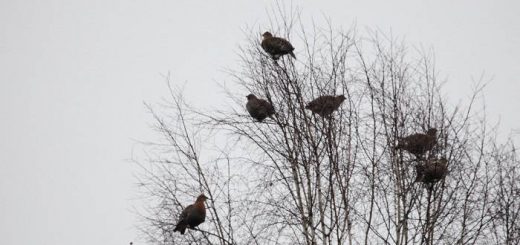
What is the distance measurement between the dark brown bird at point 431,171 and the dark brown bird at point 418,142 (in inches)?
6.3

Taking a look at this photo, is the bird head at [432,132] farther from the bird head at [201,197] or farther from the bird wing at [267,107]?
the bird head at [201,197]

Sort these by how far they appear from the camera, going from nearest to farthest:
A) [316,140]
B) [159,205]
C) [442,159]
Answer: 1. [442,159]
2. [316,140]
3. [159,205]

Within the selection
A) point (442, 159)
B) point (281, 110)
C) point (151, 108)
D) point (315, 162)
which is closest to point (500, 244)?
point (442, 159)

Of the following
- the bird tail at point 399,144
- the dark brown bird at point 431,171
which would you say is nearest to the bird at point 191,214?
the bird tail at point 399,144

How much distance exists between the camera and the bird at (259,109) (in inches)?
196

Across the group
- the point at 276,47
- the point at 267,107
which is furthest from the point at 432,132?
the point at 276,47

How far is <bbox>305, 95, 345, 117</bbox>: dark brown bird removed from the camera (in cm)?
475

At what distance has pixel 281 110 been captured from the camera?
16.1ft

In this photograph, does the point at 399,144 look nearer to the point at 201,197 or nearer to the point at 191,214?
the point at 201,197

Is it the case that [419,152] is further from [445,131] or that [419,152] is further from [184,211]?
[184,211]

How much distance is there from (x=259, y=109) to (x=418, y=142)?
1.57 m

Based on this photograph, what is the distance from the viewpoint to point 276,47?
5535mm

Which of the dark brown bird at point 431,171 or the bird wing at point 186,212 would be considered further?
the bird wing at point 186,212

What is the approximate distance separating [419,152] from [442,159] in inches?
8.4
